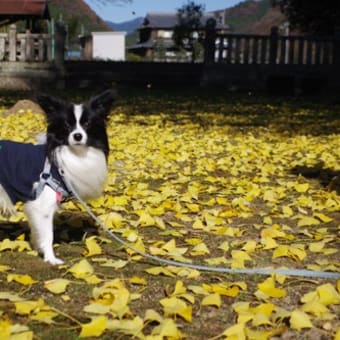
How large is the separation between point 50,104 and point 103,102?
1.16ft

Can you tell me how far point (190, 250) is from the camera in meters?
4.79

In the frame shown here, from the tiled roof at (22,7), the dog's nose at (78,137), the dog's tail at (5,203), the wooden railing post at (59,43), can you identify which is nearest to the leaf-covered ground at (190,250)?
the dog's tail at (5,203)

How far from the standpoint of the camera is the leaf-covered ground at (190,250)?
3314 mm

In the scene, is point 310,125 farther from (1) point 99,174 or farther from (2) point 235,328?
(2) point 235,328

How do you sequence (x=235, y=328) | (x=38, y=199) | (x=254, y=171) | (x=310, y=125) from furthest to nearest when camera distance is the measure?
(x=310, y=125)
(x=254, y=171)
(x=38, y=199)
(x=235, y=328)

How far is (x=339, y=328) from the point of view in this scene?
3244mm

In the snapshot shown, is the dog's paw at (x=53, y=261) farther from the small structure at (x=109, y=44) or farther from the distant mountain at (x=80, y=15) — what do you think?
the small structure at (x=109, y=44)

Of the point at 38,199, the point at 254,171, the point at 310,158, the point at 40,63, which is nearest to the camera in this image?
the point at 38,199

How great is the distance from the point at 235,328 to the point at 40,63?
20450 millimetres

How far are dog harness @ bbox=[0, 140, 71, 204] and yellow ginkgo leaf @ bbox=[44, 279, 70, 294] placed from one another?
2.49ft

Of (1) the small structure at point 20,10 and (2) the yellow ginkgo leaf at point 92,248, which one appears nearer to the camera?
(2) the yellow ginkgo leaf at point 92,248

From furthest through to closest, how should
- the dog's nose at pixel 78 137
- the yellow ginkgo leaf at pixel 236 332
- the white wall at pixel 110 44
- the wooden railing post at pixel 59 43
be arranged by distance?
the white wall at pixel 110 44 < the wooden railing post at pixel 59 43 < the dog's nose at pixel 78 137 < the yellow ginkgo leaf at pixel 236 332

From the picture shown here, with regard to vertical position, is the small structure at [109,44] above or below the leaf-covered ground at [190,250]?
above

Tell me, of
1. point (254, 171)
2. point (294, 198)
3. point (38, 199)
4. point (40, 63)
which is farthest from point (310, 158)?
point (40, 63)
